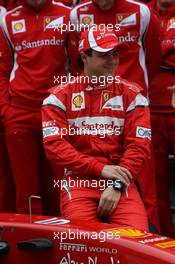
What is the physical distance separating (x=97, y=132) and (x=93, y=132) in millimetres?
24

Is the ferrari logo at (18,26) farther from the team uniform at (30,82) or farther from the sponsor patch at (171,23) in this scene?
the sponsor patch at (171,23)

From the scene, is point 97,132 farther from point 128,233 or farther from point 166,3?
point 166,3

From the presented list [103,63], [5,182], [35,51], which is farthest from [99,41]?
[5,182]

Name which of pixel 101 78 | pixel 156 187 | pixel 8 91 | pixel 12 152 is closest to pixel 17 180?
pixel 12 152

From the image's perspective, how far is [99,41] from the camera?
4352mm

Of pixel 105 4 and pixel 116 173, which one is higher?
pixel 105 4

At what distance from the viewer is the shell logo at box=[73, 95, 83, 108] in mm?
4367

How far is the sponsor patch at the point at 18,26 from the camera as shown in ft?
18.0

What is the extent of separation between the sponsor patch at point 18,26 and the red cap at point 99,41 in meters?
1.13

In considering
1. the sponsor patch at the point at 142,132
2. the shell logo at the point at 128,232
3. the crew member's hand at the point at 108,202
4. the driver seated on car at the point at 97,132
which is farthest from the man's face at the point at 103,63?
the shell logo at the point at 128,232

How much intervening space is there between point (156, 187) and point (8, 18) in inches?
65.4

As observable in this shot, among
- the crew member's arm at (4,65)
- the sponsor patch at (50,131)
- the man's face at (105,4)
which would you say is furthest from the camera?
the crew member's arm at (4,65)

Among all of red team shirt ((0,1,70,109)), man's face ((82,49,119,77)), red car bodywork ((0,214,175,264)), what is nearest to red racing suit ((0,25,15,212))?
red team shirt ((0,1,70,109))

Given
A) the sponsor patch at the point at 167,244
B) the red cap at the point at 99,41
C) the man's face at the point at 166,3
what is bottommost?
the sponsor patch at the point at 167,244
